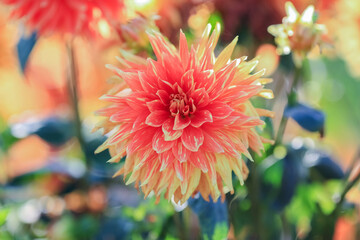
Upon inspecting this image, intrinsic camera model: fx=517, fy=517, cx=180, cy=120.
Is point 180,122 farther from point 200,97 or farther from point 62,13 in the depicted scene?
point 62,13

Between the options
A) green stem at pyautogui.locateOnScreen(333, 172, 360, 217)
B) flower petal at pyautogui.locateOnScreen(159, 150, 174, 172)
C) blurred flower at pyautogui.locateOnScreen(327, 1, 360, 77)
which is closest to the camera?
flower petal at pyautogui.locateOnScreen(159, 150, 174, 172)

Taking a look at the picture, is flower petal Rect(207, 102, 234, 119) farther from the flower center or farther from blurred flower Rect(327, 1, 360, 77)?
blurred flower Rect(327, 1, 360, 77)

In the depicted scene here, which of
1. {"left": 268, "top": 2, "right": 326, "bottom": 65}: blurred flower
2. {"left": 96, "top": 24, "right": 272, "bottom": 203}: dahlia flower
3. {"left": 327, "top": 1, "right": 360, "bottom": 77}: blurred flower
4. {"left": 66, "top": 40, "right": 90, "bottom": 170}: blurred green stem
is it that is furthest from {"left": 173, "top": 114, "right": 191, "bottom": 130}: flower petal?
{"left": 327, "top": 1, "right": 360, "bottom": 77}: blurred flower

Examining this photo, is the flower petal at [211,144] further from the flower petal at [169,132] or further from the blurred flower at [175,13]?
the blurred flower at [175,13]

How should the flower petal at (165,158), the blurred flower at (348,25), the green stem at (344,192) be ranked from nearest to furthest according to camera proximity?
the flower petal at (165,158) → the green stem at (344,192) → the blurred flower at (348,25)

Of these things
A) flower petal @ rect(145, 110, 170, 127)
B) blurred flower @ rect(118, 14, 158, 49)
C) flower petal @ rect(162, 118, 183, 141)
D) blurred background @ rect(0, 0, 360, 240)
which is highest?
blurred flower @ rect(118, 14, 158, 49)

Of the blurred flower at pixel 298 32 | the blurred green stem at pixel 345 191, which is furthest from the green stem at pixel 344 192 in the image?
the blurred flower at pixel 298 32

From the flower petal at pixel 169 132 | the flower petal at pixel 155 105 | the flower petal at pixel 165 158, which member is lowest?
the flower petal at pixel 165 158

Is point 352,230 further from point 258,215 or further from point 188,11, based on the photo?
point 188,11
